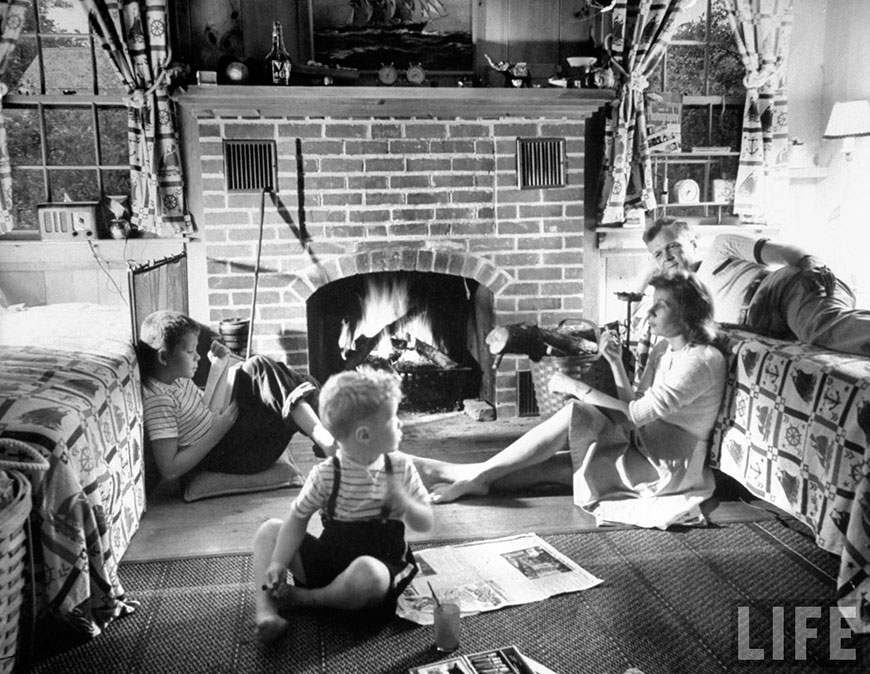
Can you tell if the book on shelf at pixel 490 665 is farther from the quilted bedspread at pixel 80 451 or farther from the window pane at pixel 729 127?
the window pane at pixel 729 127

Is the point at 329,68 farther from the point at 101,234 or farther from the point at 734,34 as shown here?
the point at 734,34

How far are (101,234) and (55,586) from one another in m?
2.16

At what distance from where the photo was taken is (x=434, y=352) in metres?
3.96

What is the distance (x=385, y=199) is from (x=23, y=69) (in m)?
1.73

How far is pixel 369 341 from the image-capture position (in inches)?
156

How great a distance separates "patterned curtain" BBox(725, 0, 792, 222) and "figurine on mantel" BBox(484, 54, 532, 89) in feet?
3.94

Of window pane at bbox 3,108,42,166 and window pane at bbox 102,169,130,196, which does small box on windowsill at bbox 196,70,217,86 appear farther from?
window pane at bbox 3,108,42,166

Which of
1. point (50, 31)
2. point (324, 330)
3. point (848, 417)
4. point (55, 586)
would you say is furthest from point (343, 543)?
point (50, 31)

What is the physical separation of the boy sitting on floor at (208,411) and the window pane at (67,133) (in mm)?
1347

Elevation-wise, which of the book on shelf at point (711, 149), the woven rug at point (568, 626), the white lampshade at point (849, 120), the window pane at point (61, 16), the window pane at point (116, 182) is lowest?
the woven rug at point (568, 626)

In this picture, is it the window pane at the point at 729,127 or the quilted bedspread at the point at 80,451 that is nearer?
the quilted bedspread at the point at 80,451

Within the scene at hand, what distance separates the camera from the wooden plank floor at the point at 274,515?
8.33 feet

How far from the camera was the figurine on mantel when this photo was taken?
3588mm

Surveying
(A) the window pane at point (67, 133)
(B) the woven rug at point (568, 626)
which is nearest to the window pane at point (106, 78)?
(A) the window pane at point (67, 133)
